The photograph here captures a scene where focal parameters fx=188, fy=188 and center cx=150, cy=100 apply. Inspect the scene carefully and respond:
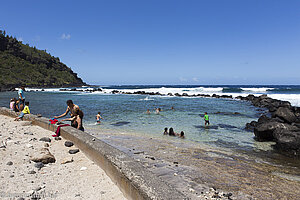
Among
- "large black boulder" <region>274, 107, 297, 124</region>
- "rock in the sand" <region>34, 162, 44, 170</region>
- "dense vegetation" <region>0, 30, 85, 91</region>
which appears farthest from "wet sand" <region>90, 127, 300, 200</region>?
"dense vegetation" <region>0, 30, 85, 91</region>

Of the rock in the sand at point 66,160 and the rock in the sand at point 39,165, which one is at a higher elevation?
the rock in the sand at point 39,165

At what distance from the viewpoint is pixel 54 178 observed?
3562mm

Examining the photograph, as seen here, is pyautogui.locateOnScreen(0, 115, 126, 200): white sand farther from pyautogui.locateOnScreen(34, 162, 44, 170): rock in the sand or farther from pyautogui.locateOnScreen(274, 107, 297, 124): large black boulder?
pyautogui.locateOnScreen(274, 107, 297, 124): large black boulder

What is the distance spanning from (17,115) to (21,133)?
12.8 ft

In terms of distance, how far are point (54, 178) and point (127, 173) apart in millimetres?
1575

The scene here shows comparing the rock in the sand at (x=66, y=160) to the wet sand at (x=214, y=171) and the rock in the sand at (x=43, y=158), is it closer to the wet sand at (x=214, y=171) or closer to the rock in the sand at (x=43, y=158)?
the rock in the sand at (x=43, y=158)

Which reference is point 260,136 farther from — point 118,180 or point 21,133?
point 21,133

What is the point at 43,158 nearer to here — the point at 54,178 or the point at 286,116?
the point at 54,178

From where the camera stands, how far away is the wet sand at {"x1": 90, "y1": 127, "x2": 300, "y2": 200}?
4.18m

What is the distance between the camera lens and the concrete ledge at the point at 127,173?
2.47 meters

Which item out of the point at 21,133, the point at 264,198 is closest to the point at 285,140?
the point at 264,198

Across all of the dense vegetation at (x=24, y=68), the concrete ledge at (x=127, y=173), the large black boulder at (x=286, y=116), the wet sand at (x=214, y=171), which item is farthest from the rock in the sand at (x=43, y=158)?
the dense vegetation at (x=24, y=68)

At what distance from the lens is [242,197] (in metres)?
3.93

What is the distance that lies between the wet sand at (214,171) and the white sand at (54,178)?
→ 175 cm
